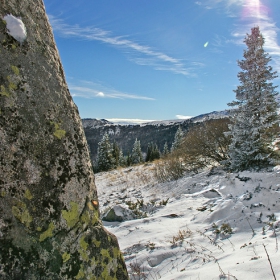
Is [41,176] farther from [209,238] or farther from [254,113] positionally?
[254,113]

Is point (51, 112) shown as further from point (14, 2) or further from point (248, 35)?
point (248, 35)

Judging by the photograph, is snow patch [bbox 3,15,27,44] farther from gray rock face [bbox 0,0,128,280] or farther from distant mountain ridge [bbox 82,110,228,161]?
distant mountain ridge [bbox 82,110,228,161]

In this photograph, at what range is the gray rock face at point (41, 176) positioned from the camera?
4.44 feet

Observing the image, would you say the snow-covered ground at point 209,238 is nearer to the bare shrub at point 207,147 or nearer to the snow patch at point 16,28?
the snow patch at point 16,28

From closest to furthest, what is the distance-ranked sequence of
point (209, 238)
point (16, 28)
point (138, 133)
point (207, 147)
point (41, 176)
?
point (41, 176) < point (16, 28) < point (209, 238) < point (207, 147) < point (138, 133)

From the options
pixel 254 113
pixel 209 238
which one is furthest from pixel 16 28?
pixel 254 113

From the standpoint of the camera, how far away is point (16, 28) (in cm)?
165

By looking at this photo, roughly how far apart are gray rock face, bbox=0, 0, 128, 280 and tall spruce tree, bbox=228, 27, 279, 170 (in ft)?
31.0

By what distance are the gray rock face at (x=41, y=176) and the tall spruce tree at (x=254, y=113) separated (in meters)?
9.45

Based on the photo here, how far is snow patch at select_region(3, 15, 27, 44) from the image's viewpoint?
1622mm

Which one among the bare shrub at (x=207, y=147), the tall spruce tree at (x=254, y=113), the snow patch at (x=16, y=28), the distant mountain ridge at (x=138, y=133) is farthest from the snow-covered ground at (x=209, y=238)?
the distant mountain ridge at (x=138, y=133)

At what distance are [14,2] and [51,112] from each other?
836mm

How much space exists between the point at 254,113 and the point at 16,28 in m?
A: 10.6

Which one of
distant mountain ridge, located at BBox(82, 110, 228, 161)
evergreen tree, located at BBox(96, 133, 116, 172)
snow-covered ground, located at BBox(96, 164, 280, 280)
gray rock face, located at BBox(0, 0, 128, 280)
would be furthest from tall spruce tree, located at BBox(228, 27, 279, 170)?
distant mountain ridge, located at BBox(82, 110, 228, 161)
